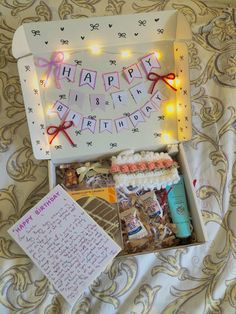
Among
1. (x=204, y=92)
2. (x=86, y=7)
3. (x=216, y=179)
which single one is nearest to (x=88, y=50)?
(x=86, y=7)

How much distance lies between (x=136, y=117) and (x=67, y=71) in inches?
8.2

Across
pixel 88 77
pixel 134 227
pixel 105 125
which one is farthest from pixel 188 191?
pixel 88 77

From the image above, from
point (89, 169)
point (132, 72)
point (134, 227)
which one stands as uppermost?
point (132, 72)

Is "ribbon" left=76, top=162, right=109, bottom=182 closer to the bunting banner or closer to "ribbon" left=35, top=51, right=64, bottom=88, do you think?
the bunting banner

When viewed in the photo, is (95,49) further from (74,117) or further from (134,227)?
(134,227)

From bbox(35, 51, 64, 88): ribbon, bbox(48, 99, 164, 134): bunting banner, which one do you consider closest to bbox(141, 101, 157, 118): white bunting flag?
bbox(48, 99, 164, 134): bunting banner

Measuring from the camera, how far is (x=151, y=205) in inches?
34.2

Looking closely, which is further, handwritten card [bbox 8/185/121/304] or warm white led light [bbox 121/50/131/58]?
warm white led light [bbox 121/50/131/58]

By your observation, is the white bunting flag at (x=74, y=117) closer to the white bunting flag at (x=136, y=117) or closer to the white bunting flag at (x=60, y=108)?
the white bunting flag at (x=60, y=108)

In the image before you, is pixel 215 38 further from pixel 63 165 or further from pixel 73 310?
pixel 73 310

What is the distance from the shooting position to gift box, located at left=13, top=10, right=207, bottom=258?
0.84m

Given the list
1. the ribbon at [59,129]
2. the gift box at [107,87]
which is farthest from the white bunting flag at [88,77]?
the ribbon at [59,129]

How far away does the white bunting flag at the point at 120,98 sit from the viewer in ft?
2.89

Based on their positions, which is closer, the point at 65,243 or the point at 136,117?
the point at 65,243
